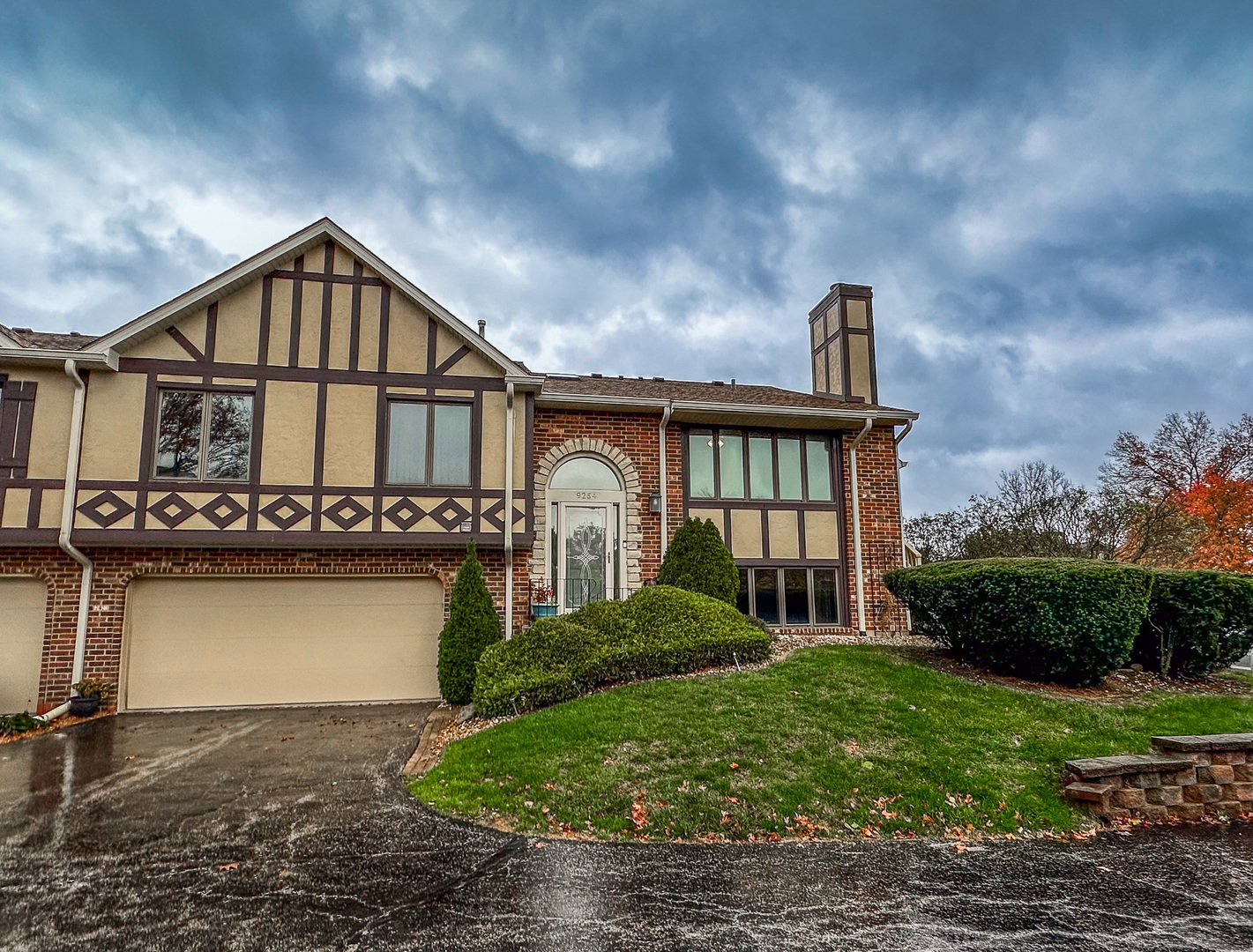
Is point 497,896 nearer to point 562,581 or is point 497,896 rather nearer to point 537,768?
point 537,768

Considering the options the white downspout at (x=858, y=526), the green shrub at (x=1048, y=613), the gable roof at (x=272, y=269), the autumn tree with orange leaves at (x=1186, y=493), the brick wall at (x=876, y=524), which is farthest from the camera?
the autumn tree with orange leaves at (x=1186, y=493)

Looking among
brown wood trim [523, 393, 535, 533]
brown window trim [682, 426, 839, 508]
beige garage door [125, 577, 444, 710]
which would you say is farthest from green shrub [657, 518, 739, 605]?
beige garage door [125, 577, 444, 710]

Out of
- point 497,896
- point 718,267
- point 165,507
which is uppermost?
point 718,267

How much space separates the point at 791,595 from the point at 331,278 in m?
9.39

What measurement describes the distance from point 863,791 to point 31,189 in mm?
19639

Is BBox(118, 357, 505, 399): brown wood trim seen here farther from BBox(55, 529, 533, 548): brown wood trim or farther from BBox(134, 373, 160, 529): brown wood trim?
BBox(55, 529, 533, 548): brown wood trim

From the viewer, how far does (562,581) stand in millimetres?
11984

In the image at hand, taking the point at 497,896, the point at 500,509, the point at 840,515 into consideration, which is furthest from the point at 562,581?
the point at 497,896

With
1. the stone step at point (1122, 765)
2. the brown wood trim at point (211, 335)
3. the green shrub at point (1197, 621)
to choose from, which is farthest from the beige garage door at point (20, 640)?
the green shrub at point (1197, 621)

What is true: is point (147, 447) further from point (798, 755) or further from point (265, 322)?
point (798, 755)

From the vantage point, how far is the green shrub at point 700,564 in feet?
35.6

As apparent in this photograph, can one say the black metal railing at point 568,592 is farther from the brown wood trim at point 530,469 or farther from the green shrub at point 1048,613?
the green shrub at point 1048,613

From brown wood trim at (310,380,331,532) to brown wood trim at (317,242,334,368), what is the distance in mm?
429

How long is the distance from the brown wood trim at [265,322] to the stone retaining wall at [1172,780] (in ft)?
36.4
